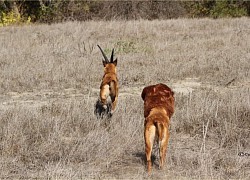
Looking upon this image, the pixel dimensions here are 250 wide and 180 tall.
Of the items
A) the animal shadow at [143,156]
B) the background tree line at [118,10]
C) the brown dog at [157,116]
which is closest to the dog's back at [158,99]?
the brown dog at [157,116]

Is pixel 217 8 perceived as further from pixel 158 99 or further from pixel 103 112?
pixel 158 99

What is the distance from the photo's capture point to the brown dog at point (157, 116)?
4699mm

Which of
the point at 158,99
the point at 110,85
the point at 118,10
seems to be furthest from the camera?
the point at 118,10

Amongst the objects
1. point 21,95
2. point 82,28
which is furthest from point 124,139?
point 82,28

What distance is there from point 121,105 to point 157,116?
9.78ft

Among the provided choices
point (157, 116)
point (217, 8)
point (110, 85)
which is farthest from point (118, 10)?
point (157, 116)

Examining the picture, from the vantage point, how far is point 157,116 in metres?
4.83

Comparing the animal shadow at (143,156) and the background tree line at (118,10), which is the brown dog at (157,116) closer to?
the animal shadow at (143,156)

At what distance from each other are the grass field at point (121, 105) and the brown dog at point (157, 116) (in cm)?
47

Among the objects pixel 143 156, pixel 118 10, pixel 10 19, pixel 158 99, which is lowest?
pixel 143 156

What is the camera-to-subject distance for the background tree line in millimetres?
25828

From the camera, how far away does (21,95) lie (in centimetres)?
941

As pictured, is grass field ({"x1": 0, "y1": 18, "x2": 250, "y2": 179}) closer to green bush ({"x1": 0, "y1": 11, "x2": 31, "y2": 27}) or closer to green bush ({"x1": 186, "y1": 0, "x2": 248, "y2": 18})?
green bush ({"x1": 0, "y1": 11, "x2": 31, "y2": 27})

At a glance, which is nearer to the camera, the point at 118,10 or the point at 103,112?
the point at 103,112
